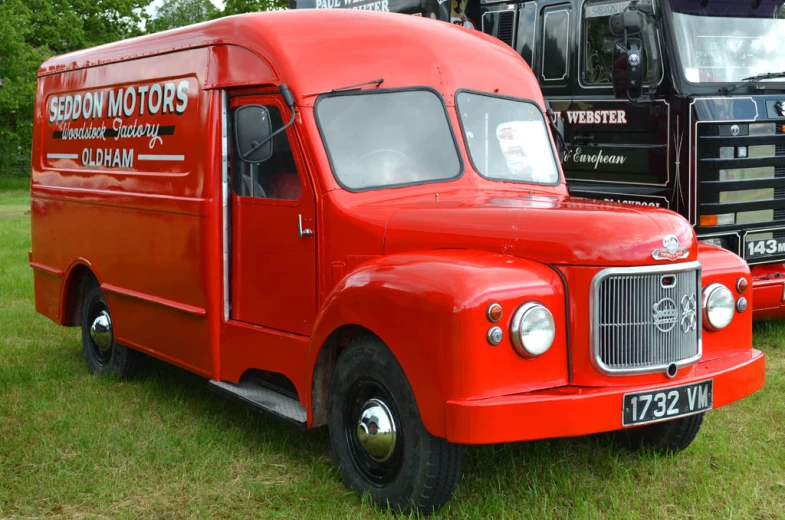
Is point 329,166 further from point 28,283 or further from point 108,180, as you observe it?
point 28,283

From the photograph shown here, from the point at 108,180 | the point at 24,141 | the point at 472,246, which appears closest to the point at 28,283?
the point at 108,180

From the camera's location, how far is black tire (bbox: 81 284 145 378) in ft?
→ 25.2

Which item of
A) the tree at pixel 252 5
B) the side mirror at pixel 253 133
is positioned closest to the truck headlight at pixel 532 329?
the side mirror at pixel 253 133

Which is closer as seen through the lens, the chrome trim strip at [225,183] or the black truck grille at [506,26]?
the chrome trim strip at [225,183]

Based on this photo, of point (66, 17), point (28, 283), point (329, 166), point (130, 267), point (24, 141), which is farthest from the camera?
point (66, 17)

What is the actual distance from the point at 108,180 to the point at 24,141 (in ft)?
106

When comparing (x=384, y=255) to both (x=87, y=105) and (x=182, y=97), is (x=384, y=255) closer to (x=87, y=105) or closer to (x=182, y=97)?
(x=182, y=97)

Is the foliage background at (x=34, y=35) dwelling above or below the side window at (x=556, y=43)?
above

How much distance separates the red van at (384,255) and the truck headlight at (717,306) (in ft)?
0.03

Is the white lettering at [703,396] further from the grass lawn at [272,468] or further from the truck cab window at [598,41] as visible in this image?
the truck cab window at [598,41]

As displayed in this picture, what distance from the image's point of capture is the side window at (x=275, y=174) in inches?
221

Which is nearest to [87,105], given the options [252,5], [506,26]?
[506,26]

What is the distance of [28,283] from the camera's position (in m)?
12.4

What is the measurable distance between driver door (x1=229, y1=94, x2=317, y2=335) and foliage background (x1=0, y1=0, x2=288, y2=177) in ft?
101
